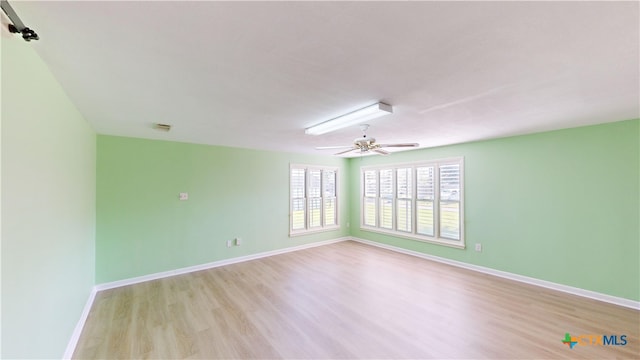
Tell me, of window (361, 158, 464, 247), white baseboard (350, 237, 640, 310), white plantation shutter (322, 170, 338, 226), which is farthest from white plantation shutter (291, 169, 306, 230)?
white baseboard (350, 237, 640, 310)

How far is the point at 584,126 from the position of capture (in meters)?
3.31

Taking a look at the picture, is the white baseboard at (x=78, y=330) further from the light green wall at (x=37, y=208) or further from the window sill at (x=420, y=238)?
the window sill at (x=420, y=238)

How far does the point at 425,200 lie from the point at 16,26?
5.57 m

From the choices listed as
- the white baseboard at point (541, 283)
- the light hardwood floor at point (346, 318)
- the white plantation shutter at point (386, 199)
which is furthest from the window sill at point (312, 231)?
the white baseboard at point (541, 283)

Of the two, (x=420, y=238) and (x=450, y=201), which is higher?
(x=450, y=201)

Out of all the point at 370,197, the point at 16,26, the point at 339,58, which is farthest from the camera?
the point at 370,197

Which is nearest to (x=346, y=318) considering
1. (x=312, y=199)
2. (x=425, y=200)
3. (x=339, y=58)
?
(x=339, y=58)

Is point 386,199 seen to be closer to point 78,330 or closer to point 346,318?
point 346,318

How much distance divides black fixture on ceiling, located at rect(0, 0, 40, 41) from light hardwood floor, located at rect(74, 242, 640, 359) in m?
2.52

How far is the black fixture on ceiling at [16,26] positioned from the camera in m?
1.07

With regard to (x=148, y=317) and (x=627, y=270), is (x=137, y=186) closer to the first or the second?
(x=148, y=317)

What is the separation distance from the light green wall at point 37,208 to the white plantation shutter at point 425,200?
17.7 feet

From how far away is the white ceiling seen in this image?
3.77ft

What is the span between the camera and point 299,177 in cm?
592
